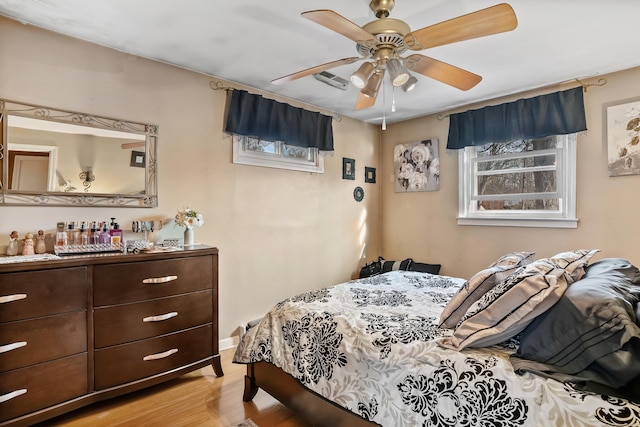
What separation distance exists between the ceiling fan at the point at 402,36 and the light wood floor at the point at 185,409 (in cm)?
209

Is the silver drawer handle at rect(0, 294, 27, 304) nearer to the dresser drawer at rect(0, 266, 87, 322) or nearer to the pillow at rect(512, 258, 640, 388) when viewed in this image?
the dresser drawer at rect(0, 266, 87, 322)

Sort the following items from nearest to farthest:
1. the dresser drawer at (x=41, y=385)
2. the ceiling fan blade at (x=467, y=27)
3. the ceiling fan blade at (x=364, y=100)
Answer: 1. the ceiling fan blade at (x=467, y=27)
2. the dresser drawer at (x=41, y=385)
3. the ceiling fan blade at (x=364, y=100)

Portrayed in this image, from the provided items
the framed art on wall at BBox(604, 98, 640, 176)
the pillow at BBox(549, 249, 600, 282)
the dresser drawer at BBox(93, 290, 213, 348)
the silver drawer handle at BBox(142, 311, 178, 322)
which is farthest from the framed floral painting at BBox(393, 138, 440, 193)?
the silver drawer handle at BBox(142, 311, 178, 322)

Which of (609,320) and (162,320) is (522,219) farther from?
(162,320)

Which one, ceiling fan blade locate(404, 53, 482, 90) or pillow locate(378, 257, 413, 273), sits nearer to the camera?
ceiling fan blade locate(404, 53, 482, 90)

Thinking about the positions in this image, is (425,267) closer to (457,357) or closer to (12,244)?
(457,357)

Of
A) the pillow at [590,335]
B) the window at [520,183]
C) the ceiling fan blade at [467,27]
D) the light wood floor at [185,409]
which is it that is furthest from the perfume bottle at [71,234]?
the window at [520,183]

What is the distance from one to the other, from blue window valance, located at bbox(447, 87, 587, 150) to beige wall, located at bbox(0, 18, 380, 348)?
47.1 inches

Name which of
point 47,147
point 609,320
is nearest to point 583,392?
point 609,320

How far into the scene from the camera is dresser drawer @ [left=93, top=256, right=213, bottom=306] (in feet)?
6.68

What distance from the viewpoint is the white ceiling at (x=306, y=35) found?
6.45 feet

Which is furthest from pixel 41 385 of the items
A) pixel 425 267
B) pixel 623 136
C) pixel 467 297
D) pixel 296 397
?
pixel 623 136

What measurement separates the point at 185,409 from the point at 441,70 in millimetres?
2626

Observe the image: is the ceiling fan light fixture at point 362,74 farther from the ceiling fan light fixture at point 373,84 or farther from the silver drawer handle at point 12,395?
the silver drawer handle at point 12,395
